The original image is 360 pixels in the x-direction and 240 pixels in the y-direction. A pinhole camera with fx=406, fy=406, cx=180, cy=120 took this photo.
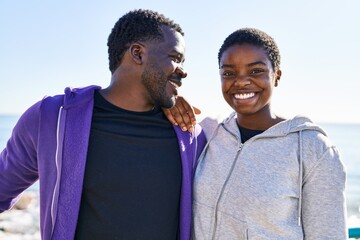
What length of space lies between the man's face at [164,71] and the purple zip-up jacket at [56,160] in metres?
0.29

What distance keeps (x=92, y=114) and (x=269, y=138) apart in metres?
1.05

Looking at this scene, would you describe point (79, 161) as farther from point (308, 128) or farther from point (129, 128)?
point (308, 128)

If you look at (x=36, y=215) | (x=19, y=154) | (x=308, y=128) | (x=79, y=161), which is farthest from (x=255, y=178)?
(x=36, y=215)

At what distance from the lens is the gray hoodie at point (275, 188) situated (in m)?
2.05

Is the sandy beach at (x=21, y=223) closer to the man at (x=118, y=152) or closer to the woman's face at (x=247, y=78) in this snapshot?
the man at (x=118, y=152)

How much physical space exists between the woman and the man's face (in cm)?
29

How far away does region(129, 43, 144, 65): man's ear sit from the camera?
2590mm

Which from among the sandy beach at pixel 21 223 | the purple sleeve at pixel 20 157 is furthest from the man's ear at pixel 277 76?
the sandy beach at pixel 21 223

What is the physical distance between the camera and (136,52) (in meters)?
2.60

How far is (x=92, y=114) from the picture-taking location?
2428 mm

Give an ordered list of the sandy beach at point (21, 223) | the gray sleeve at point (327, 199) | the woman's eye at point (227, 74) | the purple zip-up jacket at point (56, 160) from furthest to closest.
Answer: the sandy beach at point (21, 223)
the woman's eye at point (227, 74)
the purple zip-up jacket at point (56, 160)
the gray sleeve at point (327, 199)

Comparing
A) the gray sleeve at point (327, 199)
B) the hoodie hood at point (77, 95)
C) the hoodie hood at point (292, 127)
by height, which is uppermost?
the hoodie hood at point (77, 95)

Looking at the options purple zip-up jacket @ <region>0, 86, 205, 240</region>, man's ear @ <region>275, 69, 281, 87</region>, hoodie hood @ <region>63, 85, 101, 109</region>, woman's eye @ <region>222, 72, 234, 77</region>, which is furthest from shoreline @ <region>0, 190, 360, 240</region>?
hoodie hood @ <region>63, 85, 101, 109</region>

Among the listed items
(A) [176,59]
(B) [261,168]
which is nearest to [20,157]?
(A) [176,59]
